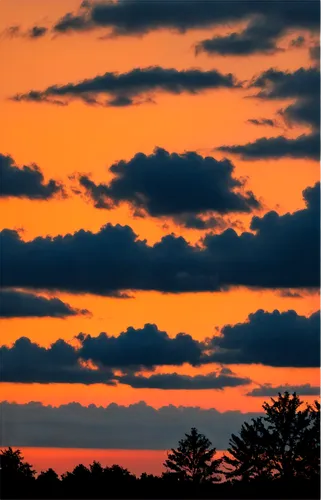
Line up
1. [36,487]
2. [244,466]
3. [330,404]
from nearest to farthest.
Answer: [330,404]
[36,487]
[244,466]

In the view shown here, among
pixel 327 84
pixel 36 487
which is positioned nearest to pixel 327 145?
pixel 327 84

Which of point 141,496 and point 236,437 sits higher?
point 236,437

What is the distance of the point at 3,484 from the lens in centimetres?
2262

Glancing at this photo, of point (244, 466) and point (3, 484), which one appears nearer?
point (3, 484)

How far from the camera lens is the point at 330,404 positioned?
43.8 feet

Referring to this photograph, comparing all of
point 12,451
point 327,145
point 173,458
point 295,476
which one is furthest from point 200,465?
point 327,145

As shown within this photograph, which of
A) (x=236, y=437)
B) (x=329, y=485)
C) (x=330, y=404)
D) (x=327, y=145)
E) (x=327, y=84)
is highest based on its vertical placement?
(x=236, y=437)

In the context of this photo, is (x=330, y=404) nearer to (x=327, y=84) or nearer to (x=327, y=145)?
(x=327, y=145)

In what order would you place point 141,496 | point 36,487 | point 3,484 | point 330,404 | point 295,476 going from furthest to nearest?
point 295,476
point 3,484
point 36,487
point 141,496
point 330,404

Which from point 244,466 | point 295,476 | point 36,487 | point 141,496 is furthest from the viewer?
point 244,466

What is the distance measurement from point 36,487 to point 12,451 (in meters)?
133

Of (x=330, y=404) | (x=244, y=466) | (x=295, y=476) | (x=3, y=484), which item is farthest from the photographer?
(x=244, y=466)

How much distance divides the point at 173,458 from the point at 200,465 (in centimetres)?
542

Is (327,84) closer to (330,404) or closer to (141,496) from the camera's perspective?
(330,404)
